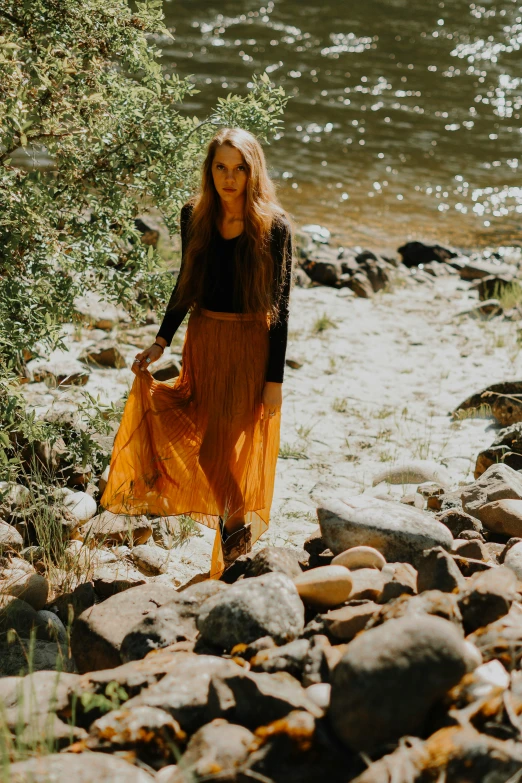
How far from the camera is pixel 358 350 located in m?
7.68

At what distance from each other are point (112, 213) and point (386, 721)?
326 centimetres

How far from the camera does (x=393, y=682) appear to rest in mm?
2197

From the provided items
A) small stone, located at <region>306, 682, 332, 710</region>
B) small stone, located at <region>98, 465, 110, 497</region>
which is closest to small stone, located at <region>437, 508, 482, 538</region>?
small stone, located at <region>306, 682, 332, 710</region>

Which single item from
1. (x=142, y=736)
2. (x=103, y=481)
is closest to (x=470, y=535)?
(x=142, y=736)

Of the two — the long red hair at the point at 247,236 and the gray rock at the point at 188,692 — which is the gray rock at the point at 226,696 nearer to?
the gray rock at the point at 188,692

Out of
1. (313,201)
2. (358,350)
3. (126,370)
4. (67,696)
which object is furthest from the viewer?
(313,201)

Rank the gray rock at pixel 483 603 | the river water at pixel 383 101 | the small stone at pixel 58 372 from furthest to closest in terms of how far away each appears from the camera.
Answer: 1. the river water at pixel 383 101
2. the small stone at pixel 58 372
3. the gray rock at pixel 483 603

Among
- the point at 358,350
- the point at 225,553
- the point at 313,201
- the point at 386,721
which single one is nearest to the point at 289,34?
the point at 313,201

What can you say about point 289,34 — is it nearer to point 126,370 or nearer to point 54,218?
point 126,370

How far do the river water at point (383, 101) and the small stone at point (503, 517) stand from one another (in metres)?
8.37

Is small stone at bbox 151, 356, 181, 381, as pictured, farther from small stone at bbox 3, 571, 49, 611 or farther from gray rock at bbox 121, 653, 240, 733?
gray rock at bbox 121, 653, 240, 733

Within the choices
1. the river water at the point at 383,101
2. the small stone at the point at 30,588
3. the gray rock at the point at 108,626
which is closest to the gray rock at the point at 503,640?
the gray rock at the point at 108,626

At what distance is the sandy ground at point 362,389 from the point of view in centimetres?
521

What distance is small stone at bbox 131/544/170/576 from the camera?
13.9ft
